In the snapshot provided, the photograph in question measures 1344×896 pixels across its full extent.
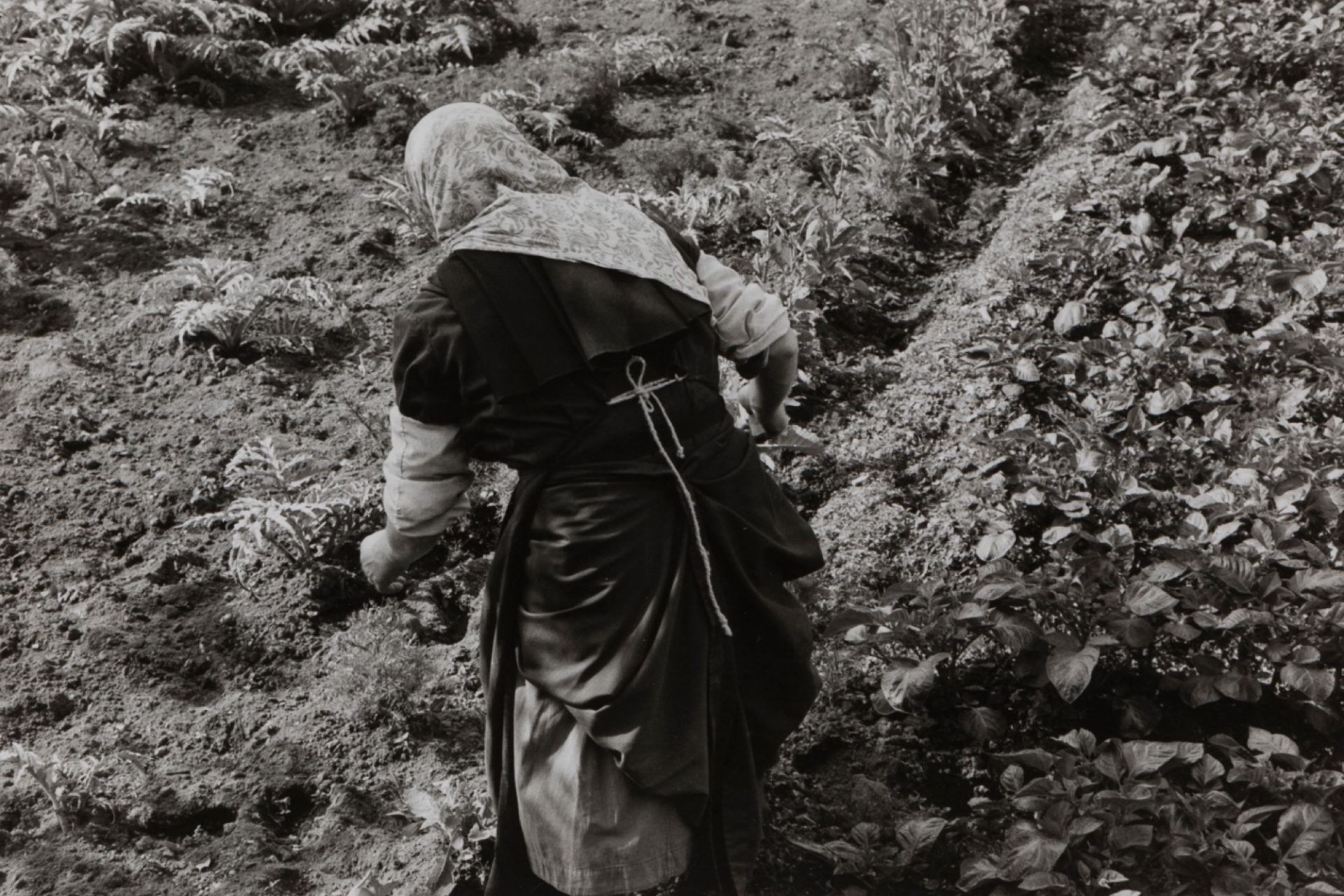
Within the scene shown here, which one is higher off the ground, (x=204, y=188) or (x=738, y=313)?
(x=738, y=313)

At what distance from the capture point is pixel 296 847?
331 centimetres

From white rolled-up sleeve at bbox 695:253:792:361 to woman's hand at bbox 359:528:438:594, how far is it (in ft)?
2.66

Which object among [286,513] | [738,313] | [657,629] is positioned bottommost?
[286,513]

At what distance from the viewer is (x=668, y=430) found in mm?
2527

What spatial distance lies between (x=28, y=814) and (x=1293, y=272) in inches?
189

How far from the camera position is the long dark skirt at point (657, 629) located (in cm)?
→ 246

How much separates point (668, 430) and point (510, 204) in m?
0.57

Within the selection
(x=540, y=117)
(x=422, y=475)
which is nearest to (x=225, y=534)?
(x=422, y=475)

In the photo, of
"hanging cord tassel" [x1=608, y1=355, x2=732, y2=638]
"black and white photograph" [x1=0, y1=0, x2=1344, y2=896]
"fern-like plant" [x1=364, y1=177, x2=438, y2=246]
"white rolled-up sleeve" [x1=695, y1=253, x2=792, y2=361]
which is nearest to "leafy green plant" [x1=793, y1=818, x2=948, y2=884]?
"black and white photograph" [x1=0, y1=0, x2=1344, y2=896]

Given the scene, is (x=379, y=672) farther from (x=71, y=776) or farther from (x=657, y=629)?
(x=657, y=629)

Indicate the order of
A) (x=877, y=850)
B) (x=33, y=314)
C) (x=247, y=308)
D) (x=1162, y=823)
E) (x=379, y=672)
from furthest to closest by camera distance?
(x=33, y=314), (x=247, y=308), (x=379, y=672), (x=877, y=850), (x=1162, y=823)

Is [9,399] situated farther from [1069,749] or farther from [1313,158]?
[1313,158]

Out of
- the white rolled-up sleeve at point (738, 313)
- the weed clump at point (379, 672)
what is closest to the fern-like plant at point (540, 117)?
the weed clump at point (379, 672)

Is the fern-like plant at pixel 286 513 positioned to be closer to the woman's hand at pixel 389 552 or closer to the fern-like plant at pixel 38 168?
the woman's hand at pixel 389 552
